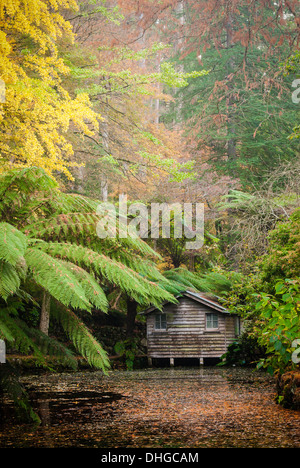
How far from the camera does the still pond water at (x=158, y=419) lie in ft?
13.3

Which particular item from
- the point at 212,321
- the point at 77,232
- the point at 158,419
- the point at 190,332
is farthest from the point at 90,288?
the point at 212,321

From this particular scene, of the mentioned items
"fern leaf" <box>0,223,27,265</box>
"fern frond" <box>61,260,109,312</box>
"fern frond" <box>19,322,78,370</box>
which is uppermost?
"fern leaf" <box>0,223,27,265</box>

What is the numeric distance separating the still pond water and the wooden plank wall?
26.4 feet

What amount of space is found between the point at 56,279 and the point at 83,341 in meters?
0.63

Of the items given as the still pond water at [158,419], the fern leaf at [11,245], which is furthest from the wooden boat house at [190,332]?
the fern leaf at [11,245]

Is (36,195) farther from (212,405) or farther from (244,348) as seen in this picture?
(244,348)

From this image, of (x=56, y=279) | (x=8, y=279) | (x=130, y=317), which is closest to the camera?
(x=8, y=279)

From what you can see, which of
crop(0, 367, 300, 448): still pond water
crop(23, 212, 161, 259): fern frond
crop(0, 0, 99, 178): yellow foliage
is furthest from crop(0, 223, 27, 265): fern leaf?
crop(0, 0, 99, 178): yellow foliage

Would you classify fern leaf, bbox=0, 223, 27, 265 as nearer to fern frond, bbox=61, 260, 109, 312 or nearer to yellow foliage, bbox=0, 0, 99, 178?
fern frond, bbox=61, 260, 109, 312

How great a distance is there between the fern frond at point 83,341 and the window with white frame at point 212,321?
13778 mm

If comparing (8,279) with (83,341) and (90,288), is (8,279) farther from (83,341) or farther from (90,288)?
(83,341)

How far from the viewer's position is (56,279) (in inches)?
130

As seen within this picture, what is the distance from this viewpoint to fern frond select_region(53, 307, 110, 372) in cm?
352
